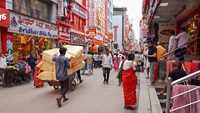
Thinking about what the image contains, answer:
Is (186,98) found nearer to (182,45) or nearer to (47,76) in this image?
(182,45)

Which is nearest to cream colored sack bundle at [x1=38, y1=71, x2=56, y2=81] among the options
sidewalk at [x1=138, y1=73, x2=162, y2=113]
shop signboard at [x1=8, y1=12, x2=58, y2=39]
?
sidewalk at [x1=138, y1=73, x2=162, y2=113]

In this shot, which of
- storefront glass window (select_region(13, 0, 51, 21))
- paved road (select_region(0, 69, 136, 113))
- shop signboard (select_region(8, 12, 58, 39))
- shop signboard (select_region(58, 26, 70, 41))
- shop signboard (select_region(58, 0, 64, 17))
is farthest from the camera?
shop signboard (select_region(58, 26, 70, 41))

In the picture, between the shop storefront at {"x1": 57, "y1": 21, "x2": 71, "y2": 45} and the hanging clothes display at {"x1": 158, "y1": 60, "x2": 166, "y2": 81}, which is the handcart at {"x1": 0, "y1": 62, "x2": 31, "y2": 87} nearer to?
the hanging clothes display at {"x1": 158, "y1": 60, "x2": 166, "y2": 81}

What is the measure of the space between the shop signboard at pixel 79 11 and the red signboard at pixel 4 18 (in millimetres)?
17017

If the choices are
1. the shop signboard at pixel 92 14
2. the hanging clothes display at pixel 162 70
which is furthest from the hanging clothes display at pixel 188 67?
the shop signboard at pixel 92 14

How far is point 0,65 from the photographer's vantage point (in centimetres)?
1487

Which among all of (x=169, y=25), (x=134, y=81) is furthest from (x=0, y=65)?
(x=169, y=25)

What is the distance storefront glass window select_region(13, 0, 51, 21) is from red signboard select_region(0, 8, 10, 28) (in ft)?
8.03

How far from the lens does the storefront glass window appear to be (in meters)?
21.7

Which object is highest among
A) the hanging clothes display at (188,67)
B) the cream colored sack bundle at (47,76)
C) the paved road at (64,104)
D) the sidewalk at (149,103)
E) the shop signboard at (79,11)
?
the shop signboard at (79,11)

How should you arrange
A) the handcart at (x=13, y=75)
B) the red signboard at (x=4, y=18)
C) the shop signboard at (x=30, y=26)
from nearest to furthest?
the handcart at (x=13, y=75) → the red signboard at (x=4, y=18) → the shop signboard at (x=30, y=26)

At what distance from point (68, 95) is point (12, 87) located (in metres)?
3.78

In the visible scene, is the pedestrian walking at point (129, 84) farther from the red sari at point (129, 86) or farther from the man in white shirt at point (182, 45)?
the man in white shirt at point (182, 45)

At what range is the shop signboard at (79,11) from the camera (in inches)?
1407
